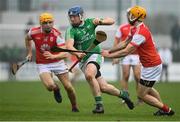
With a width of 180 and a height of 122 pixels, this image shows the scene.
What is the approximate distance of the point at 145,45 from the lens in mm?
16453

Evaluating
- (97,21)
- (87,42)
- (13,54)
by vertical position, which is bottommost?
(13,54)

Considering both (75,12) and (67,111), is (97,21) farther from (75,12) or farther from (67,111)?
(67,111)

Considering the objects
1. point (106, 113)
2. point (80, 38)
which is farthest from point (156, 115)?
point (80, 38)

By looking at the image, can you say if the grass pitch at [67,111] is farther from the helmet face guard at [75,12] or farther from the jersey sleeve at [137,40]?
the helmet face guard at [75,12]

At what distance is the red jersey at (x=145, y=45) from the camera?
16.2 metres

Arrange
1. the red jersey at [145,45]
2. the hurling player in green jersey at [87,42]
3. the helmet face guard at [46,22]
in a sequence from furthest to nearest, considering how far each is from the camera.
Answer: the helmet face guard at [46,22], the hurling player in green jersey at [87,42], the red jersey at [145,45]

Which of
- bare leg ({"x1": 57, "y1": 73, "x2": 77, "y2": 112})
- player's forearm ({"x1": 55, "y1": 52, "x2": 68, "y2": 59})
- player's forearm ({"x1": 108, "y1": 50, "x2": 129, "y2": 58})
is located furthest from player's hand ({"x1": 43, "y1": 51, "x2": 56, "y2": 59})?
player's forearm ({"x1": 108, "y1": 50, "x2": 129, "y2": 58})

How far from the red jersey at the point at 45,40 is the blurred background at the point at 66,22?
19.7 meters

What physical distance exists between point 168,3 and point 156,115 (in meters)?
23.2

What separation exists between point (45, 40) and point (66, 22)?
2253 centimetres

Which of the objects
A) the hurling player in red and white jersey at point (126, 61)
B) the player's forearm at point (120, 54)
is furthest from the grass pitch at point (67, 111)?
the player's forearm at point (120, 54)

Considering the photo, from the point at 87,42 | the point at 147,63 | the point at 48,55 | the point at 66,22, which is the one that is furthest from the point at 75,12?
the point at 66,22

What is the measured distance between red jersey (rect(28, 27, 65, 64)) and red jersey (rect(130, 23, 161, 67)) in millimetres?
2117

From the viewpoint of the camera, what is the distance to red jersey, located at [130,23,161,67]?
16173 mm
